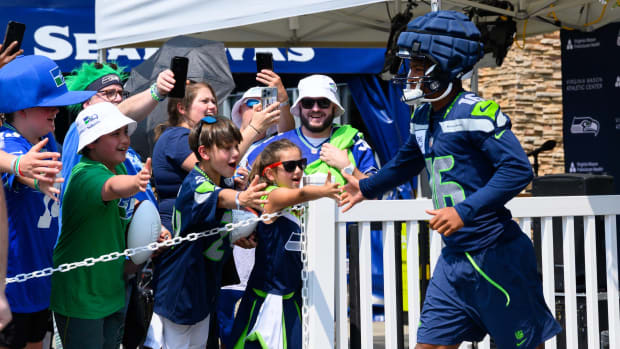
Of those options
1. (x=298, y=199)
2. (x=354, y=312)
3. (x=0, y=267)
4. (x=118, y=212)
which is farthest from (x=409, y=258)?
(x=0, y=267)

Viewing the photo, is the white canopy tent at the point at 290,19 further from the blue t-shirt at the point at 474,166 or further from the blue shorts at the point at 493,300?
the blue shorts at the point at 493,300

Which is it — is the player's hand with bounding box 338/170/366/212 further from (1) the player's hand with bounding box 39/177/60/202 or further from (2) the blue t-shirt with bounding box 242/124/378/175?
(1) the player's hand with bounding box 39/177/60/202

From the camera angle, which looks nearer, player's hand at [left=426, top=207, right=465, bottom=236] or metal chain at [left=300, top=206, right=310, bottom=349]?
player's hand at [left=426, top=207, right=465, bottom=236]

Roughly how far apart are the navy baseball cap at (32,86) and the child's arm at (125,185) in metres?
0.38

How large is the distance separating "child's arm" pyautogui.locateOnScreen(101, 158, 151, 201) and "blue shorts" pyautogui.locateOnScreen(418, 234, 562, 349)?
132 cm

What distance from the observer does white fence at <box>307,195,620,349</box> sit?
4023mm

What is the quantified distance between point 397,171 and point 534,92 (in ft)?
34.9

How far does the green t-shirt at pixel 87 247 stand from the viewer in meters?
3.34

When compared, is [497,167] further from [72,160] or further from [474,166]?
[72,160]

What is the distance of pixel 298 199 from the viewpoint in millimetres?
3691

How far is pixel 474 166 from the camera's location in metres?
3.23

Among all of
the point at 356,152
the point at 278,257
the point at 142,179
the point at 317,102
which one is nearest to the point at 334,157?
the point at 356,152

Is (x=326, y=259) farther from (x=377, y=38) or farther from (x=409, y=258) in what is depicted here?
(x=377, y=38)

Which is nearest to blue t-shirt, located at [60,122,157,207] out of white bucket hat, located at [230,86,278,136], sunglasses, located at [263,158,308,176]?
sunglasses, located at [263,158,308,176]
